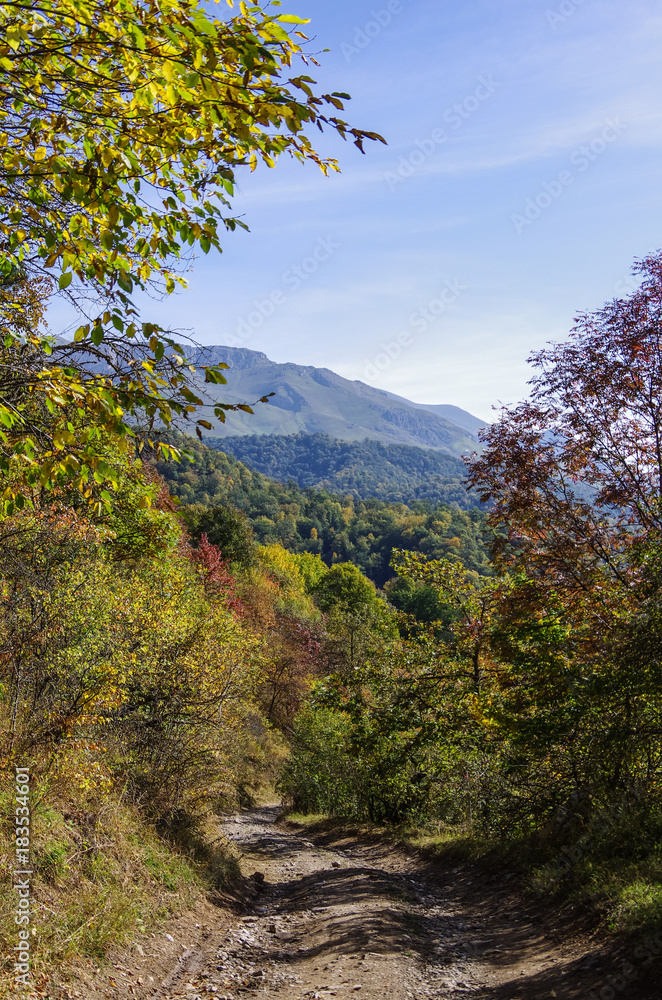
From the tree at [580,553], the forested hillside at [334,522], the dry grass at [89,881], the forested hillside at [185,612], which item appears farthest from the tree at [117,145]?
the forested hillside at [334,522]

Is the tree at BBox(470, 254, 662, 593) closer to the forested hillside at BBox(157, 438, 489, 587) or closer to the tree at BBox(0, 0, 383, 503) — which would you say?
the tree at BBox(0, 0, 383, 503)

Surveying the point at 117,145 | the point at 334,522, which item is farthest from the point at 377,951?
the point at 334,522

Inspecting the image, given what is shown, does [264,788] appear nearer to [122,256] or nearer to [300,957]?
[300,957]

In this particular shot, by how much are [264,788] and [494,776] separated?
2232 centimetres

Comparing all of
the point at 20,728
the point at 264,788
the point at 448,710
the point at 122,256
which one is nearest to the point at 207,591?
the point at 264,788

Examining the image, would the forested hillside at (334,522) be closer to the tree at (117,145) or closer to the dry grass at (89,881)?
the dry grass at (89,881)

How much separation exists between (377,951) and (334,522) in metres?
135

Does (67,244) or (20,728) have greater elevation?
(67,244)

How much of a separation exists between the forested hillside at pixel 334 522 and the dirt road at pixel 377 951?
3233 inches

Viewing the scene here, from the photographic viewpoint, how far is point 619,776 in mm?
7832

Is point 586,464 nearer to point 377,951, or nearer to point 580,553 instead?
point 580,553

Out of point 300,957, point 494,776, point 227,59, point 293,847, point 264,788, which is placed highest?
point 227,59

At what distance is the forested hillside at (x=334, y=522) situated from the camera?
104 meters

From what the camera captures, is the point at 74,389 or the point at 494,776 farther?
the point at 494,776
